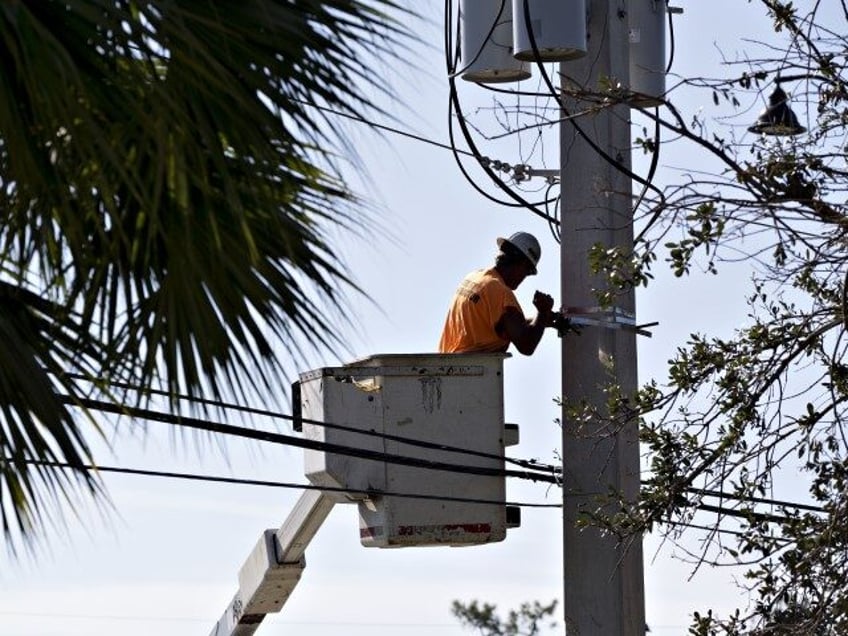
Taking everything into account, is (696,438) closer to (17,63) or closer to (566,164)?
(566,164)

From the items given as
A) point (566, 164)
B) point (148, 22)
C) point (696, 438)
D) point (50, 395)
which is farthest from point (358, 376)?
point (148, 22)

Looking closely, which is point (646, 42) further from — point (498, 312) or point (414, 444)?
point (414, 444)

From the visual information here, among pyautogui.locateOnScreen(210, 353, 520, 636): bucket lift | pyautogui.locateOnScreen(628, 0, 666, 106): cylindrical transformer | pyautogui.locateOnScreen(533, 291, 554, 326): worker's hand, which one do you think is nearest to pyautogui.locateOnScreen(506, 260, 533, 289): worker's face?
pyautogui.locateOnScreen(533, 291, 554, 326): worker's hand

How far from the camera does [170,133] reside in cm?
595

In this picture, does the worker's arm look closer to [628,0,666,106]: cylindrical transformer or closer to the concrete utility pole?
the concrete utility pole

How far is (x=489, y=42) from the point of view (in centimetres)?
1084

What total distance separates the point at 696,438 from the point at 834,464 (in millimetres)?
860

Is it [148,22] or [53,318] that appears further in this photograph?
[53,318]

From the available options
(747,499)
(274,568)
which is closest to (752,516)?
(747,499)

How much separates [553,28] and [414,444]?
228 centimetres

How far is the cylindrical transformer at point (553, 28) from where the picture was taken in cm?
1025

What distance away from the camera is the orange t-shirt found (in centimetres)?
1114

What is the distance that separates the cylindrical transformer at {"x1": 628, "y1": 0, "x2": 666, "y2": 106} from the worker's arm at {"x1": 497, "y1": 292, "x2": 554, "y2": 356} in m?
1.37

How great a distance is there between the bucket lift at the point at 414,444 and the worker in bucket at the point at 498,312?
0.95ft
